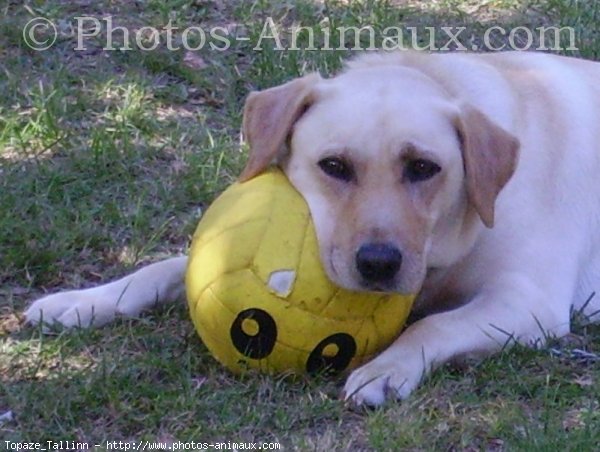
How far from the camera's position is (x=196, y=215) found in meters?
5.04

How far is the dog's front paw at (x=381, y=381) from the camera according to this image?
3555 mm

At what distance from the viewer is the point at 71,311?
4055 mm

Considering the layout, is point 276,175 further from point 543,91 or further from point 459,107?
point 543,91

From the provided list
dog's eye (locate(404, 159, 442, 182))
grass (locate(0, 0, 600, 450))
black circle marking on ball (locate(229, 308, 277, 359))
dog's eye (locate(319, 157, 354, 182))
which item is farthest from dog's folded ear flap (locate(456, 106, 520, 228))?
black circle marking on ball (locate(229, 308, 277, 359))

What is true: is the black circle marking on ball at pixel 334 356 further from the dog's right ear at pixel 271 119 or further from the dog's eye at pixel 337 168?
the dog's right ear at pixel 271 119

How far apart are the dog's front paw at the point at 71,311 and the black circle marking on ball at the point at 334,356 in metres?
0.74

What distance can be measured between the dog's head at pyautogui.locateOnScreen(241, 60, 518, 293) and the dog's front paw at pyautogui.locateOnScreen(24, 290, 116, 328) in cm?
64

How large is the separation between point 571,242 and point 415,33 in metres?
2.83

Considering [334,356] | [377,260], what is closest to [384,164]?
[377,260]

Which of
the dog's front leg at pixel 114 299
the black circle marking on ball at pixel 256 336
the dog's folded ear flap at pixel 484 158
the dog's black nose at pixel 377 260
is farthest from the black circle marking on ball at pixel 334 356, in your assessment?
the dog's front leg at pixel 114 299

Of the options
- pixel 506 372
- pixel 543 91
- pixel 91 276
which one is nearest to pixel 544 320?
pixel 506 372

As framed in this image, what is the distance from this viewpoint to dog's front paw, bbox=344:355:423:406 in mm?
3555

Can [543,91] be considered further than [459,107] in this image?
Yes

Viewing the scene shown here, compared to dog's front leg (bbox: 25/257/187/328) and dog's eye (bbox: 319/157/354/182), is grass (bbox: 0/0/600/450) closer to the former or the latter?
dog's front leg (bbox: 25/257/187/328)
